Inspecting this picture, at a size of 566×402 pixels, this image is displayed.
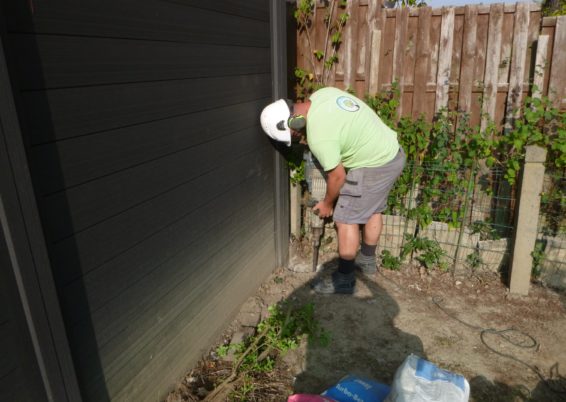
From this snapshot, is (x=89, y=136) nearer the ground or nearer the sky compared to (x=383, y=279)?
nearer the sky

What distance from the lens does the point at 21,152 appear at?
1.43 metres

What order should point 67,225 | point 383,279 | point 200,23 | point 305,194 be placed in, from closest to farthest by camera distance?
point 67,225 → point 200,23 → point 383,279 → point 305,194

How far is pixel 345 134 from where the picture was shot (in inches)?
127

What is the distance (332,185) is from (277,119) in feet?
2.16

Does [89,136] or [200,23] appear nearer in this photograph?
[89,136]

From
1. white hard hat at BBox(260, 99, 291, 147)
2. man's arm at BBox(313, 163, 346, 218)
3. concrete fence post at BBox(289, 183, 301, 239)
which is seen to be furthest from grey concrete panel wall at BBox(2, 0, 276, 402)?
concrete fence post at BBox(289, 183, 301, 239)

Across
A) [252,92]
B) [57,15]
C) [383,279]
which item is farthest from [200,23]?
[383,279]

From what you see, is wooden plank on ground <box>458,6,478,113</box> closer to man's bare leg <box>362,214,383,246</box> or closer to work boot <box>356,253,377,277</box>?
man's bare leg <box>362,214,383,246</box>

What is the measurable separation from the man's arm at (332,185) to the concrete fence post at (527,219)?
1433mm

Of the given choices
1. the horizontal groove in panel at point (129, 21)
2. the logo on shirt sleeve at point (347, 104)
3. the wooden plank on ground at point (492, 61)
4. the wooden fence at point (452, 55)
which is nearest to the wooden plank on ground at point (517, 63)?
the wooden fence at point (452, 55)

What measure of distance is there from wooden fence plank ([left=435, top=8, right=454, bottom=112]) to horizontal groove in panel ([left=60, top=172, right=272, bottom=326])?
6.79 feet

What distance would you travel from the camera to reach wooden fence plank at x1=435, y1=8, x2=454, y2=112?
3.92 metres

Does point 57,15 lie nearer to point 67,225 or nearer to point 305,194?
point 67,225

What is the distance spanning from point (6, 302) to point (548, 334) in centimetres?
339
